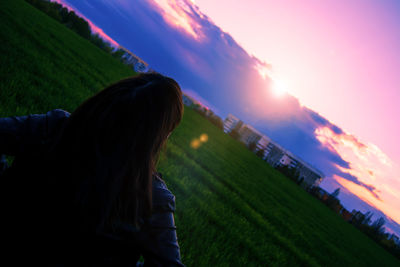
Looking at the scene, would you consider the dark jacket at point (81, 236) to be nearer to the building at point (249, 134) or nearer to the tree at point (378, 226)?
the tree at point (378, 226)

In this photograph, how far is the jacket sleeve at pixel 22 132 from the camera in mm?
955

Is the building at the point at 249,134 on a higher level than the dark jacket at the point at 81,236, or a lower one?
higher

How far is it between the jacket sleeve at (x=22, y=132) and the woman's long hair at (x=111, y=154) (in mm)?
197

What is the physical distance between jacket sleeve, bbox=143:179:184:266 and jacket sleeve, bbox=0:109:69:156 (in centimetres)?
62

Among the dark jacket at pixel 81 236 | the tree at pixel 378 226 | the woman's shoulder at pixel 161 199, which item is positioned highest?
the tree at pixel 378 226

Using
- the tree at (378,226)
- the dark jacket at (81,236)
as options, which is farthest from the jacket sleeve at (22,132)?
the tree at (378,226)

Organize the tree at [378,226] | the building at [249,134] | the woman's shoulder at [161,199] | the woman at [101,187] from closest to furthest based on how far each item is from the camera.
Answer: the woman at [101,187], the woman's shoulder at [161,199], the tree at [378,226], the building at [249,134]

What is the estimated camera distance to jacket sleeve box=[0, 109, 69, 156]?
96cm

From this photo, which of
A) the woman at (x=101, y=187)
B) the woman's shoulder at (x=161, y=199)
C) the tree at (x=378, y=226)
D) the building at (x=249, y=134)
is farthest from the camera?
the building at (x=249, y=134)

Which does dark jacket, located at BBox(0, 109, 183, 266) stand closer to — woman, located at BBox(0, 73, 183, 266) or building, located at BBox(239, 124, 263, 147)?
woman, located at BBox(0, 73, 183, 266)

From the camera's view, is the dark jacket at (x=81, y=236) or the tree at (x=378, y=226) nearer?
the dark jacket at (x=81, y=236)

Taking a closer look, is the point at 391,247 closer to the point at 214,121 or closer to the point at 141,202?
the point at 214,121

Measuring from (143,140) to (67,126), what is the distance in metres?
0.32

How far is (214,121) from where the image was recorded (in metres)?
50.3
